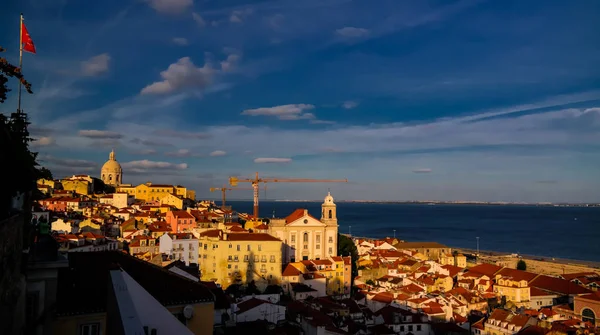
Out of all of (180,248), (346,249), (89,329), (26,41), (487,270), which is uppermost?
(26,41)

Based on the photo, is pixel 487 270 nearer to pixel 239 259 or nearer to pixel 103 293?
pixel 239 259

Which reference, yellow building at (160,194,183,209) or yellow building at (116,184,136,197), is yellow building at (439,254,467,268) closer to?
yellow building at (160,194,183,209)

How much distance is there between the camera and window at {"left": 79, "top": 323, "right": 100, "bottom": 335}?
260 inches

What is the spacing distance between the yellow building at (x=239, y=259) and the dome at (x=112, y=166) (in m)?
51.5

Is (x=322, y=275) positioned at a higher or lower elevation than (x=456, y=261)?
higher

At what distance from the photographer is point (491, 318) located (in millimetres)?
25047

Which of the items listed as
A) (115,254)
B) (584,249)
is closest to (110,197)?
(115,254)

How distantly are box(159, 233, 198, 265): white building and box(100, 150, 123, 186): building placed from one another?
4913cm

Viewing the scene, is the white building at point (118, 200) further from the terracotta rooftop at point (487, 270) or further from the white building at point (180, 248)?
the terracotta rooftop at point (487, 270)

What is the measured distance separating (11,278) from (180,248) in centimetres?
3055

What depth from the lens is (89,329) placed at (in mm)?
6633

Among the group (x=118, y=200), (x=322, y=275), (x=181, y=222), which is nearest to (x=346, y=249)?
(x=322, y=275)

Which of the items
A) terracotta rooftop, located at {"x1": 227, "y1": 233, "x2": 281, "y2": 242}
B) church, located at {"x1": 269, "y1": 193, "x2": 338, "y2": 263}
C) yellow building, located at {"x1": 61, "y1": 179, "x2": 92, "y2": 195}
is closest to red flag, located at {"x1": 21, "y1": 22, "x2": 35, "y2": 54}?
terracotta rooftop, located at {"x1": 227, "y1": 233, "x2": 281, "y2": 242}

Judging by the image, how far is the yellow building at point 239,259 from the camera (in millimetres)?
33625
